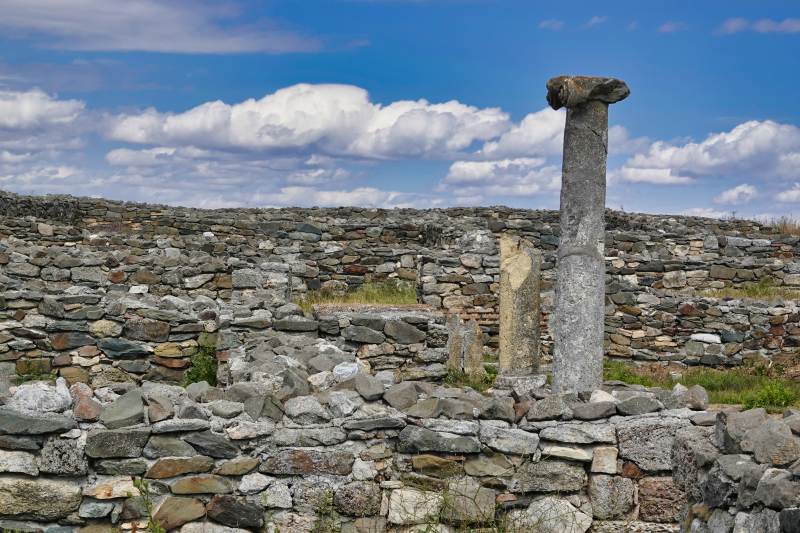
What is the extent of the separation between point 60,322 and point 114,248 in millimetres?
7553

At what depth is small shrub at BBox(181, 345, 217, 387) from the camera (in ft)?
34.0

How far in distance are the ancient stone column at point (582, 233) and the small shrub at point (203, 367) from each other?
4.23 meters

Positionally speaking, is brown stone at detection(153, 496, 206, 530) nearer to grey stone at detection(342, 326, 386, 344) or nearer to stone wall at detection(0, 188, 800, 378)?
stone wall at detection(0, 188, 800, 378)

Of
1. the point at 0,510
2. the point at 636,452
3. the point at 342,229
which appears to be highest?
the point at 342,229

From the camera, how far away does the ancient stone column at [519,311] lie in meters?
11.5

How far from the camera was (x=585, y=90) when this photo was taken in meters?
8.77

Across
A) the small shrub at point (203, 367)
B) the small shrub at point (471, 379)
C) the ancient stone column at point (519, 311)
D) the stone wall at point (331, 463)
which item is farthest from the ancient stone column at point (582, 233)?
the small shrub at point (203, 367)

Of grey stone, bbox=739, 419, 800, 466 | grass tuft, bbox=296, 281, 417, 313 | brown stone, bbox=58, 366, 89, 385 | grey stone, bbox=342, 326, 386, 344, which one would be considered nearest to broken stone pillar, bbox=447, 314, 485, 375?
grey stone, bbox=342, 326, 386, 344

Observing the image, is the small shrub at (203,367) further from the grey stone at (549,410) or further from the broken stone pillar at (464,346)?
the grey stone at (549,410)

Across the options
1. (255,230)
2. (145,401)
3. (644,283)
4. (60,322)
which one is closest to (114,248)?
(255,230)

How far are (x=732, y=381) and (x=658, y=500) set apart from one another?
303 inches

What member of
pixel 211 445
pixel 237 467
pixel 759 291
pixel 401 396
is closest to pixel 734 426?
pixel 401 396

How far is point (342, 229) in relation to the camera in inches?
805

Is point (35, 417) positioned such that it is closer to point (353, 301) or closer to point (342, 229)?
point (353, 301)
